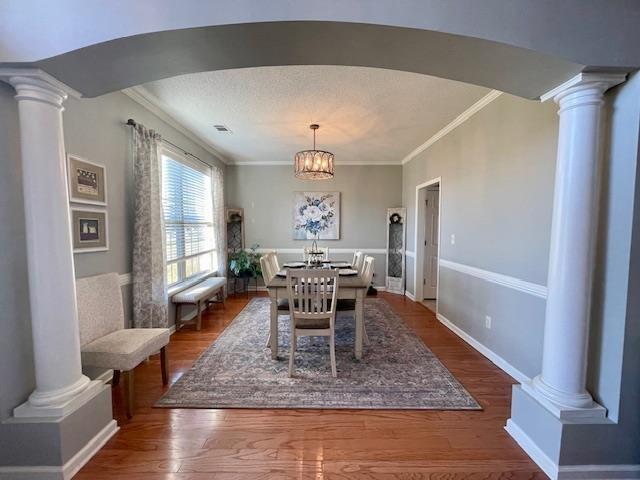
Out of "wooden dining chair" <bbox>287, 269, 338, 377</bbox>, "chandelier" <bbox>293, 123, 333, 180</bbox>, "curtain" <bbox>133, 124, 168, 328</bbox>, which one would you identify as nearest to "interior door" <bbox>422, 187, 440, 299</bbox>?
"chandelier" <bbox>293, 123, 333, 180</bbox>

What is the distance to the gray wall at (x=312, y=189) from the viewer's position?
5.70m

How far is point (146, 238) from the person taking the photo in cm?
275

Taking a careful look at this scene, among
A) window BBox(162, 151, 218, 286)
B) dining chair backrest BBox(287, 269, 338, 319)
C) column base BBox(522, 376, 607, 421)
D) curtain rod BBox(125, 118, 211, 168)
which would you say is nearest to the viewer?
column base BBox(522, 376, 607, 421)

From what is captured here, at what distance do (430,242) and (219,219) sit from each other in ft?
12.2

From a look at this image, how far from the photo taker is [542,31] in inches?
52.4

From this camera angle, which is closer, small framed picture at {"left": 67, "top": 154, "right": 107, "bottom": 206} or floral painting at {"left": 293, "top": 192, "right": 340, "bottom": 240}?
small framed picture at {"left": 67, "top": 154, "right": 107, "bottom": 206}

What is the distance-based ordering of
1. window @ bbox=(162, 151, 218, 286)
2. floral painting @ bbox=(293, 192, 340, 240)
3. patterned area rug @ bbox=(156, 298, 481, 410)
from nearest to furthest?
patterned area rug @ bbox=(156, 298, 481, 410) → window @ bbox=(162, 151, 218, 286) → floral painting @ bbox=(293, 192, 340, 240)

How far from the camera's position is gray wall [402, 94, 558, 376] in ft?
7.06

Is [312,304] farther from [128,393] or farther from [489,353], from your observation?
[489,353]

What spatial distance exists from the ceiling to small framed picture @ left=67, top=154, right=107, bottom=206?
0.95 meters

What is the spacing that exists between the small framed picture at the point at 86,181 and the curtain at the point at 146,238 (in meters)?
0.35

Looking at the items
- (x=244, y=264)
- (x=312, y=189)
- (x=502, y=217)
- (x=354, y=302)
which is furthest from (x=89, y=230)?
(x=312, y=189)

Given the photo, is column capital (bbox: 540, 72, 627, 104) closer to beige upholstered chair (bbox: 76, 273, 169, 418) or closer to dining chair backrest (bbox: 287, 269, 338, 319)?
dining chair backrest (bbox: 287, 269, 338, 319)

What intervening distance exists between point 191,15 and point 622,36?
2025 millimetres
